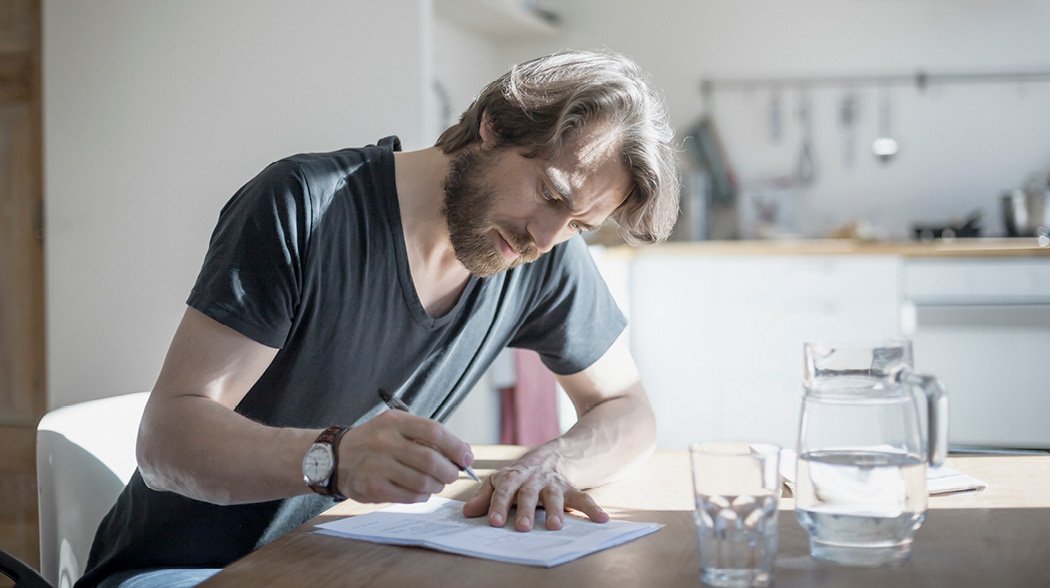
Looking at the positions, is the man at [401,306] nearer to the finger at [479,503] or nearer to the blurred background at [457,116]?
the finger at [479,503]

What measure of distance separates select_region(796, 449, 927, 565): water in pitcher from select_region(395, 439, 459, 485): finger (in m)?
0.31

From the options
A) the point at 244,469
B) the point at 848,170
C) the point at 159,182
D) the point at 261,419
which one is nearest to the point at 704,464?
the point at 244,469

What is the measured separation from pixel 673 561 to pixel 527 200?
0.62 metres

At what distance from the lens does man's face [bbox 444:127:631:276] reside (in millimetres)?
1445

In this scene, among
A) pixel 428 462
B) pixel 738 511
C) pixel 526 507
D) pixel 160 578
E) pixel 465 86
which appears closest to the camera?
pixel 738 511

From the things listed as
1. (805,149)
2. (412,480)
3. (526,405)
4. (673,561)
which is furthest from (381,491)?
(805,149)

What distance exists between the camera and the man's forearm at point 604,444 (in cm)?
135

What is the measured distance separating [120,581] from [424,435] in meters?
0.53

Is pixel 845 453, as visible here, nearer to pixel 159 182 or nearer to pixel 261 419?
pixel 261 419

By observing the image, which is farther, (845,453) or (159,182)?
(159,182)

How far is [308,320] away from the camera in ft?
4.68

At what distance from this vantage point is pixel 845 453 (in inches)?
37.7

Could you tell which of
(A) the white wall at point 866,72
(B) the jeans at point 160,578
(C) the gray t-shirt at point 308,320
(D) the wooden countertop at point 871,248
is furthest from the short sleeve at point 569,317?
(A) the white wall at point 866,72

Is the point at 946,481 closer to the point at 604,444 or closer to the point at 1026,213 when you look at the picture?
the point at 604,444
